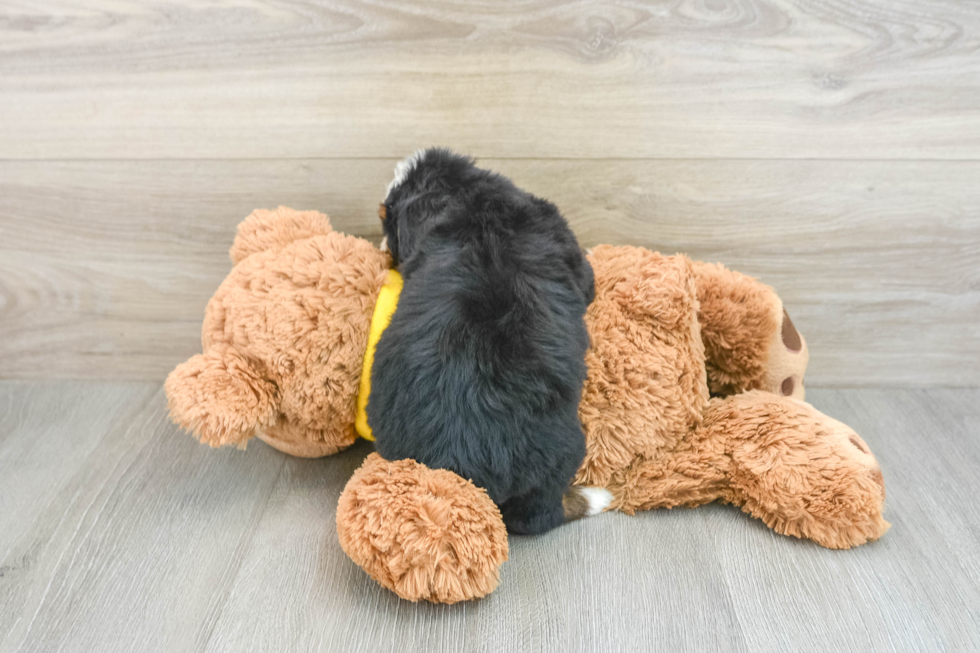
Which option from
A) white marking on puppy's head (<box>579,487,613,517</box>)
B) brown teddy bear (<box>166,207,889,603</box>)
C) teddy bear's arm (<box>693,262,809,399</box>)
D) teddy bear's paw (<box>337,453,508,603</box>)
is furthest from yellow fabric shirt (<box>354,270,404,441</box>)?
teddy bear's arm (<box>693,262,809,399</box>)

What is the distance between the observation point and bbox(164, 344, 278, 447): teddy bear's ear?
63cm

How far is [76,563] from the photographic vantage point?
676 mm

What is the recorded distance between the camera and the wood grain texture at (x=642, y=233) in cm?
82

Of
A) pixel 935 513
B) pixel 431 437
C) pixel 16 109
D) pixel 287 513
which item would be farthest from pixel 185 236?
pixel 935 513

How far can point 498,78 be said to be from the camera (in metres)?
0.77

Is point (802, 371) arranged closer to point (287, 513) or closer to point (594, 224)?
point (594, 224)

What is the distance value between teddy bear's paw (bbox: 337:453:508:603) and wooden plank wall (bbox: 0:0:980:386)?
393 mm

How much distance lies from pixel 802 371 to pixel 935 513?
0.20 metres

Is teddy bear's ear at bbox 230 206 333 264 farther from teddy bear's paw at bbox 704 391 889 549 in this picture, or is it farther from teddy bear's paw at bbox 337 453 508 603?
teddy bear's paw at bbox 704 391 889 549

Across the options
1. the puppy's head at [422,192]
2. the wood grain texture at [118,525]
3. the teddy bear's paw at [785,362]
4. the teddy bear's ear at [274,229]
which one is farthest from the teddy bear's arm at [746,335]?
the wood grain texture at [118,525]

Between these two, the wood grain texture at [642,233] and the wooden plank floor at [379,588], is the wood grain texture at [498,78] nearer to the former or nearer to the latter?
the wood grain texture at [642,233]

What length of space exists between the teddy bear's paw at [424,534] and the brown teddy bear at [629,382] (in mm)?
22

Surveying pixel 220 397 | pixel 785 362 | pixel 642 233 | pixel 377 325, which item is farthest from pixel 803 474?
pixel 220 397

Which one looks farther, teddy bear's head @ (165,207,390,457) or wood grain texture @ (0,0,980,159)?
wood grain texture @ (0,0,980,159)
